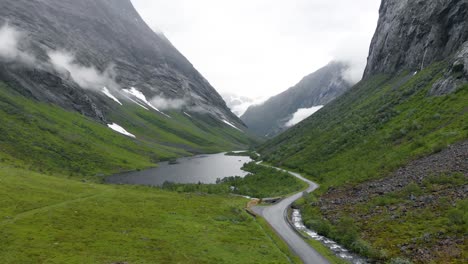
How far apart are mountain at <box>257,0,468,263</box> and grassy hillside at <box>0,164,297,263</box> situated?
1261cm

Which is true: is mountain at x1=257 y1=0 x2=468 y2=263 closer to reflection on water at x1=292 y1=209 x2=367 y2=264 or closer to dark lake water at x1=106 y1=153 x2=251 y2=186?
reflection on water at x1=292 y1=209 x2=367 y2=264

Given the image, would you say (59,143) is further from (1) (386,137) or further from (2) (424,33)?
(2) (424,33)

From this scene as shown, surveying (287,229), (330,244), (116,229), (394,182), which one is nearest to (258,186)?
(287,229)

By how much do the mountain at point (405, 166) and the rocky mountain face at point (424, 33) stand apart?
0.59 metres

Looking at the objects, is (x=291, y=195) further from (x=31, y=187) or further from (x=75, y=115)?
(x=75, y=115)

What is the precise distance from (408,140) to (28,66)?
195 meters

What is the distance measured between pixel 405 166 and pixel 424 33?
121708mm

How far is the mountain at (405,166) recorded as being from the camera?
3975 cm

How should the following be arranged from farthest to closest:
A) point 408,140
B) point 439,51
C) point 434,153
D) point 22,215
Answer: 1. point 439,51
2. point 408,140
3. point 434,153
4. point 22,215

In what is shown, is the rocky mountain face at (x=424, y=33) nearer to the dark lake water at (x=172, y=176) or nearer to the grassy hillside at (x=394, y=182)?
the grassy hillside at (x=394, y=182)

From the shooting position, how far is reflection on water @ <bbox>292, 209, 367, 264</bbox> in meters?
40.8

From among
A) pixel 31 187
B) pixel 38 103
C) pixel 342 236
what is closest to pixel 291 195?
pixel 342 236

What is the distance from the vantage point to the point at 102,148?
152500 millimetres

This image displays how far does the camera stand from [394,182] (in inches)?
2285
